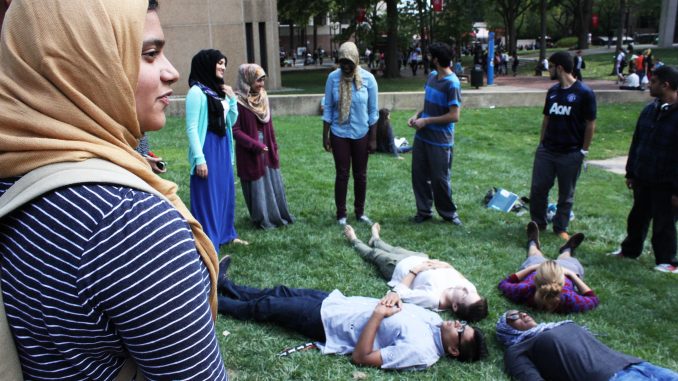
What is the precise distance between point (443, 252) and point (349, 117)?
187cm

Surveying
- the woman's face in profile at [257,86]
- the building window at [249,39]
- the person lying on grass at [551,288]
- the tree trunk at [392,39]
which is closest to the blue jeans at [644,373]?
the person lying on grass at [551,288]

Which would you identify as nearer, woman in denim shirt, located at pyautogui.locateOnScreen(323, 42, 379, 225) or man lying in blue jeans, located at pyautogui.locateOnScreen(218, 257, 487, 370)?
man lying in blue jeans, located at pyautogui.locateOnScreen(218, 257, 487, 370)

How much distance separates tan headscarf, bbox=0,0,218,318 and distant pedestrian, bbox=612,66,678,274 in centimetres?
564

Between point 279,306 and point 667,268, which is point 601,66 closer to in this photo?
point 667,268

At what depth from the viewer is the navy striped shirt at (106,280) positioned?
98 centimetres

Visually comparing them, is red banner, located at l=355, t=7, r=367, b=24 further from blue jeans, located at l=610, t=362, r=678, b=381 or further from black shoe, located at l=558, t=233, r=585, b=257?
blue jeans, located at l=610, t=362, r=678, b=381

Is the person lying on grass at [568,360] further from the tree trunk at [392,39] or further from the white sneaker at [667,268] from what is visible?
the tree trunk at [392,39]

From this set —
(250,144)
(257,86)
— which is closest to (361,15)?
(257,86)

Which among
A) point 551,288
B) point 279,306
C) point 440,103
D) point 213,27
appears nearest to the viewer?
point 279,306

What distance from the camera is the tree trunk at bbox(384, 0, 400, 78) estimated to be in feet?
92.3

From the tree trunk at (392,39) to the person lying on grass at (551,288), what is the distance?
24699 mm

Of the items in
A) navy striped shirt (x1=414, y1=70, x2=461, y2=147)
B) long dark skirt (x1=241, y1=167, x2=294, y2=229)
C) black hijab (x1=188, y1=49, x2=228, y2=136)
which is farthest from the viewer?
navy striped shirt (x1=414, y1=70, x2=461, y2=147)

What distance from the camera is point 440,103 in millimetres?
6523

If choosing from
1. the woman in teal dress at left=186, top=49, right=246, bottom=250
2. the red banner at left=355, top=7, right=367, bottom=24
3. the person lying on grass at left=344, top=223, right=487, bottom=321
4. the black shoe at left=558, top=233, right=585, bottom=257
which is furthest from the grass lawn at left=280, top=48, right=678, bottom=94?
the person lying on grass at left=344, top=223, right=487, bottom=321
